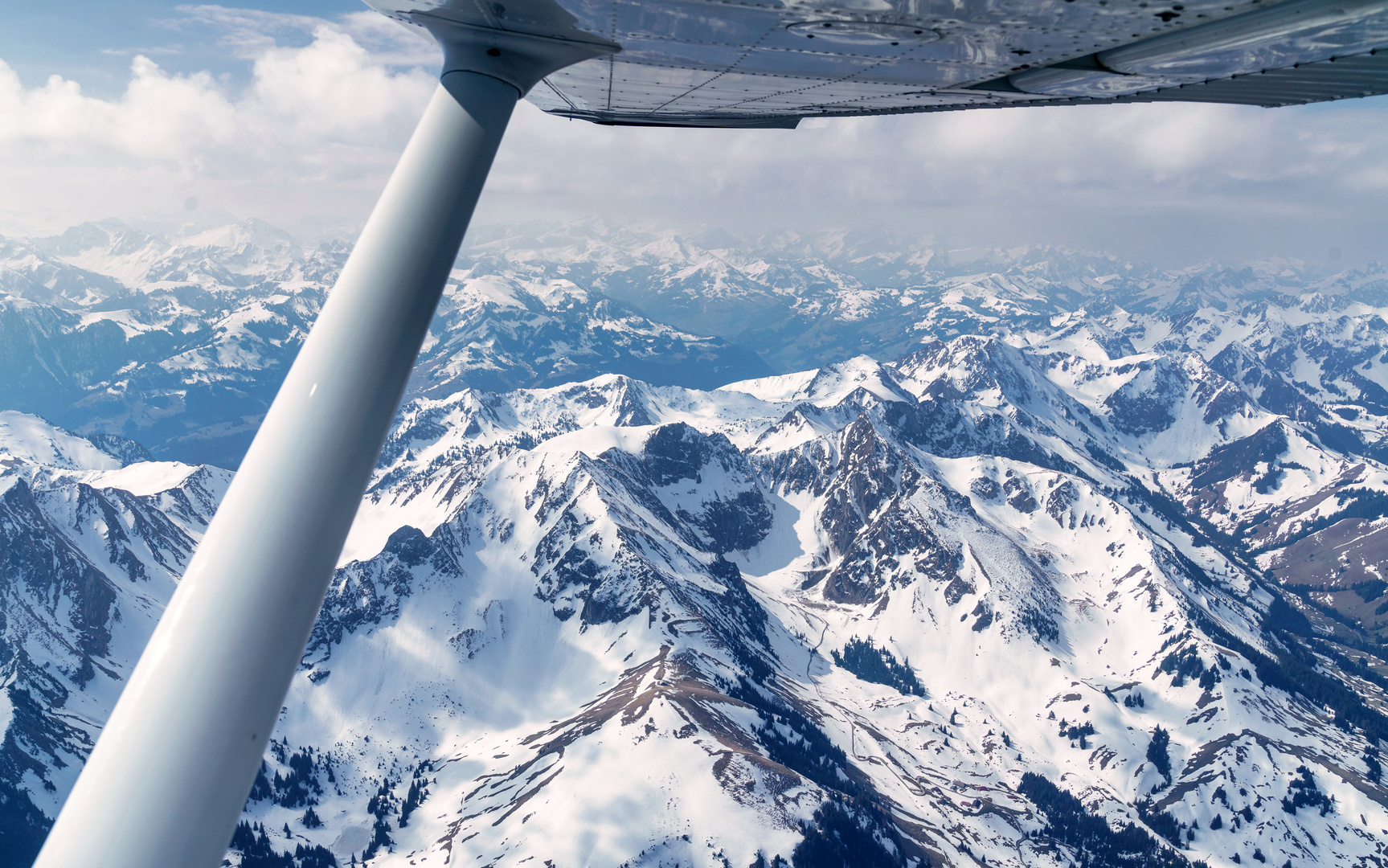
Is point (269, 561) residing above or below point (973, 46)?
below

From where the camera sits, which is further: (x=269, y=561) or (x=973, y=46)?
(x=973, y=46)

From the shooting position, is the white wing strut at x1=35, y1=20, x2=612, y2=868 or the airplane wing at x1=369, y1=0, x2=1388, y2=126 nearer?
the white wing strut at x1=35, y1=20, x2=612, y2=868

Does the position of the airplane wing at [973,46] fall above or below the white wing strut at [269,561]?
above

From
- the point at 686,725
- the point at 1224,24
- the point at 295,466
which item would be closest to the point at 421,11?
the point at 295,466

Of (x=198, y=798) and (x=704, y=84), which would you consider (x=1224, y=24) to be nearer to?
(x=704, y=84)

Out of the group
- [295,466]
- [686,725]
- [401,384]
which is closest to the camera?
[295,466]

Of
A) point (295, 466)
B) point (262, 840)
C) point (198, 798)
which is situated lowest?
point (262, 840)

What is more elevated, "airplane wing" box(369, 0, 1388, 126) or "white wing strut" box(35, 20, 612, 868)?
"airplane wing" box(369, 0, 1388, 126)

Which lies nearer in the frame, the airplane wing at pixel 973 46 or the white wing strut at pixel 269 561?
the white wing strut at pixel 269 561
